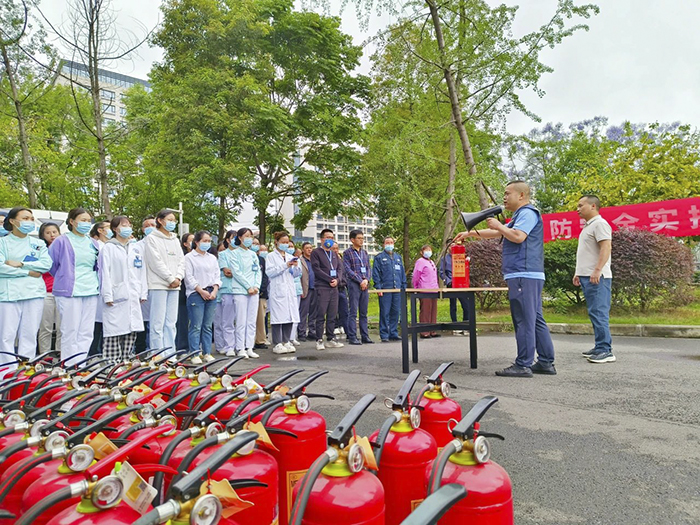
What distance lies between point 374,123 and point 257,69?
490 cm

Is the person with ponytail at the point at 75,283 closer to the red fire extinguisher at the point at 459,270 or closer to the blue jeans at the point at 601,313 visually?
the red fire extinguisher at the point at 459,270

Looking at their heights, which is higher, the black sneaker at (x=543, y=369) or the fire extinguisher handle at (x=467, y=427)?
the fire extinguisher handle at (x=467, y=427)

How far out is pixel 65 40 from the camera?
9.00m

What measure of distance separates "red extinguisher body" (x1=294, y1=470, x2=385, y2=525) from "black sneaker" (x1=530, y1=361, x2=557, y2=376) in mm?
4367

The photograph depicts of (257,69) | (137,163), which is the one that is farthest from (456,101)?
(137,163)

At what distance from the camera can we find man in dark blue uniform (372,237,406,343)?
8.92 meters

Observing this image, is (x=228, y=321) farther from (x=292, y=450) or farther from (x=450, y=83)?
(x=450, y=83)

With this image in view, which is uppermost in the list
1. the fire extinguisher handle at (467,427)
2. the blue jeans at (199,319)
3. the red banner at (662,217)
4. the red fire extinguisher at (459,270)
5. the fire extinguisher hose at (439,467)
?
the red banner at (662,217)

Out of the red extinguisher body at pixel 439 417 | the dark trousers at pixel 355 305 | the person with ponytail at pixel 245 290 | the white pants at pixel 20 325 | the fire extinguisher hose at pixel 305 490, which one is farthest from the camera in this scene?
the dark trousers at pixel 355 305

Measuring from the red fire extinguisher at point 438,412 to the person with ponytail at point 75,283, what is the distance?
4465 mm

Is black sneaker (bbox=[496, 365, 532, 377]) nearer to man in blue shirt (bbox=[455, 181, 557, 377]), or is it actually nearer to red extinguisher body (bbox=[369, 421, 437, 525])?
man in blue shirt (bbox=[455, 181, 557, 377])

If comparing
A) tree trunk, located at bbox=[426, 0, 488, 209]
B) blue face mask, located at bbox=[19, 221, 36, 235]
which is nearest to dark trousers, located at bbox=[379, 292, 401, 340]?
tree trunk, located at bbox=[426, 0, 488, 209]

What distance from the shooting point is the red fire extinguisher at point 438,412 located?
1.70m

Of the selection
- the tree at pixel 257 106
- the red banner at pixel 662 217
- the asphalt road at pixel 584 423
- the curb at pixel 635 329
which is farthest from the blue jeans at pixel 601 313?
the tree at pixel 257 106
